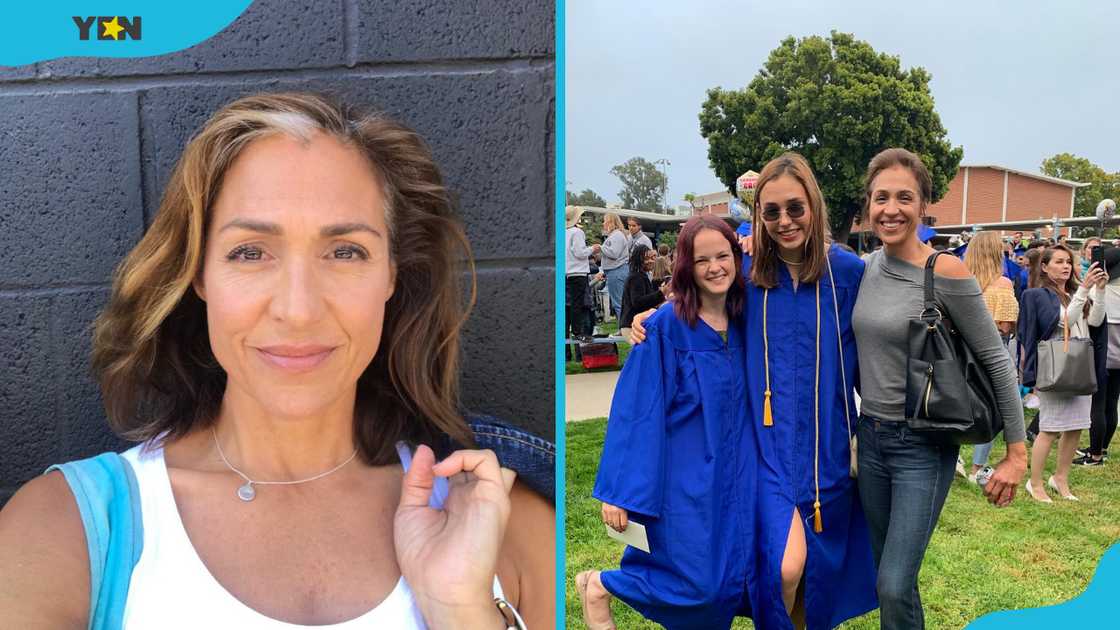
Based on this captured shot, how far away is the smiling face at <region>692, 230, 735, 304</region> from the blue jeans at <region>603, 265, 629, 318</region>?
202 millimetres

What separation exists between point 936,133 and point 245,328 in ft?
5.43

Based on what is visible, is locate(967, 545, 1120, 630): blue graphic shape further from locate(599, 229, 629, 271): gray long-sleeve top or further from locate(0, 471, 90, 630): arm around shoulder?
locate(0, 471, 90, 630): arm around shoulder

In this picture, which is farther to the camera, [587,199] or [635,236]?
[635,236]

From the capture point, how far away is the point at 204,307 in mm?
1154

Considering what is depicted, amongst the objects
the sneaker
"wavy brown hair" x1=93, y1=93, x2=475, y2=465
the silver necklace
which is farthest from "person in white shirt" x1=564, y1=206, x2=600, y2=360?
the sneaker

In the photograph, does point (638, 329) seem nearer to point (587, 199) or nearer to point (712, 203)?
point (712, 203)

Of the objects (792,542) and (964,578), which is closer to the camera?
(792,542)

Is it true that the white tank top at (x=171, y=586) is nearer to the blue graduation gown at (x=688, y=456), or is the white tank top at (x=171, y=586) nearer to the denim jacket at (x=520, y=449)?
the denim jacket at (x=520, y=449)

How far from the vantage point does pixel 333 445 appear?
4.17ft

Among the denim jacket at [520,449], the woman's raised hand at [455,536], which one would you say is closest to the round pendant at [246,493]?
the woman's raised hand at [455,536]

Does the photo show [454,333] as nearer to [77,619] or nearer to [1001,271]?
[77,619]

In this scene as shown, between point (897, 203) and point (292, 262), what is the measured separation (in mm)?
1333

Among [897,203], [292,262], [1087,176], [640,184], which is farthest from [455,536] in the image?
[1087,176]

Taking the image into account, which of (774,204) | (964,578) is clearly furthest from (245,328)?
(964,578)
